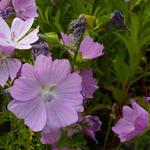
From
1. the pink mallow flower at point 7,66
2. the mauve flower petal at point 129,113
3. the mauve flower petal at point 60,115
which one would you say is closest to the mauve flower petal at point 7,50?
the pink mallow flower at point 7,66

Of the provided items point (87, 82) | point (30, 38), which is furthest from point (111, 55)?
point (30, 38)

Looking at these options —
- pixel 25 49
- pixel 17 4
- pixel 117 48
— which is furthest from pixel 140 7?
pixel 25 49

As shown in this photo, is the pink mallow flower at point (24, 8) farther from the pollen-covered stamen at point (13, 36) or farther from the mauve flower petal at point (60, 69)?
the mauve flower petal at point (60, 69)

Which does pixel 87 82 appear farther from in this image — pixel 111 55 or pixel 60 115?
pixel 111 55

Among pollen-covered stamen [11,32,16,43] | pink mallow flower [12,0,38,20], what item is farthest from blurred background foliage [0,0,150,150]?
pollen-covered stamen [11,32,16,43]

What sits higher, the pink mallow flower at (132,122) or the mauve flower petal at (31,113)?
the mauve flower petal at (31,113)

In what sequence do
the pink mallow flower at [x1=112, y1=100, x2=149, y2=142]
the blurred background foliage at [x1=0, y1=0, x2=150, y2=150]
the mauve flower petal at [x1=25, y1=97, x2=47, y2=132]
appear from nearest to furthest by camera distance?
the mauve flower petal at [x1=25, y1=97, x2=47, y2=132], the pink mallow flower at [x1=112, y1=100, x2=149, y2=142], the blurred background foliage at [x1=0, y1=0, x2=150, y2=150]

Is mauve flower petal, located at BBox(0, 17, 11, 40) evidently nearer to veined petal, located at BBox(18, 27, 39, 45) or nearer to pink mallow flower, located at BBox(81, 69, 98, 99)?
veined petal, located at BBox(18, 27, 39, 45)
